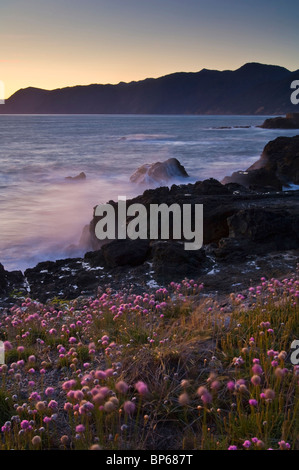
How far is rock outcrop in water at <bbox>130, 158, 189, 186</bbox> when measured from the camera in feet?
94.4

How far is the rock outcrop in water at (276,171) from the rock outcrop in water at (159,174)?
5790 mm

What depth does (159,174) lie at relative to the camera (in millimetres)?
29094

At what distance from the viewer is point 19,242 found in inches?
673

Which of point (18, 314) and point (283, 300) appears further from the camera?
point (18, 314)

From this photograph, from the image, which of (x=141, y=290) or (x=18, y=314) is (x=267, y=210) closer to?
(x=141, y=290)

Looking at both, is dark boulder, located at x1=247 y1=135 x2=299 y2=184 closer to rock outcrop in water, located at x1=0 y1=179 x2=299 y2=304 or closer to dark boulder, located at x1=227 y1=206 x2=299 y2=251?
rock outcrop in water, located at x1=0 y1=179 x2=299 y2=304

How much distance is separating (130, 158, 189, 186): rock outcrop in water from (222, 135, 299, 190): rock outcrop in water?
5.79m

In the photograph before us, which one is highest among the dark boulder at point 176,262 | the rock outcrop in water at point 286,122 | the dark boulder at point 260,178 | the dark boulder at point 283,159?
the rock outcrop in water at point 286,122

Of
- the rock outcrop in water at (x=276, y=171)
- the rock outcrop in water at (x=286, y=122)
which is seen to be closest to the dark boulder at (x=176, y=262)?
the rock outcrop in water at (x=276, y=171)

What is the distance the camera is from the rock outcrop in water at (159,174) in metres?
28.8

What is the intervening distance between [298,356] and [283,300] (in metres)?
1.25

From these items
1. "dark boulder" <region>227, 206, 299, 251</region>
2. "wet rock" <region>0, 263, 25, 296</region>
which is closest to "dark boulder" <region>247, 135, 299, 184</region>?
"dark boulder" <region>227, 206, 299, 251</region>

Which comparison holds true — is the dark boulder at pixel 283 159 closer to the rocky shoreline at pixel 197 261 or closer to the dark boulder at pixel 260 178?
the dark boulder at pixel 260 178

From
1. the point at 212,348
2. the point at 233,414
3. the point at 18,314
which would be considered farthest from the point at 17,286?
the point at 233,414
